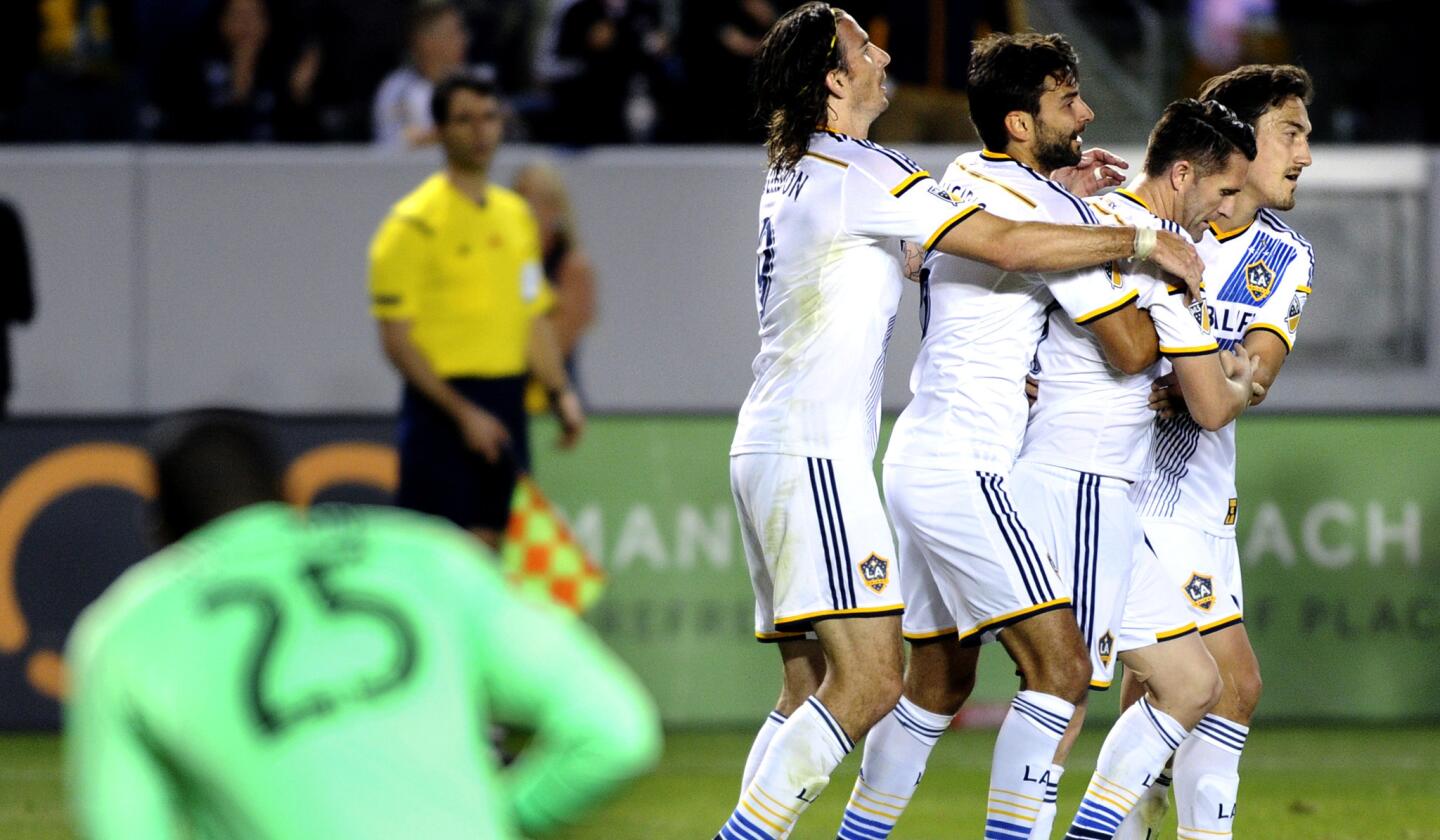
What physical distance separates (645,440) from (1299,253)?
13.9 feet

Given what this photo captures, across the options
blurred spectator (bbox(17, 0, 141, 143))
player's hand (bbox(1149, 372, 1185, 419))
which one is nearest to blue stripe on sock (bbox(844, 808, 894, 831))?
player's hand (bbox(1149, 372, 1185, 419))

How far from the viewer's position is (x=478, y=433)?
26.3ft

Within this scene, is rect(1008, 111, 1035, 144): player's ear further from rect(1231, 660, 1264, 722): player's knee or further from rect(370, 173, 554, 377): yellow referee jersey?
rect(370, 173, 554, 377): yellow referee jersey

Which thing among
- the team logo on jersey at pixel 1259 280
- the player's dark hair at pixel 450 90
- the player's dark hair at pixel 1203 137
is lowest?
the team logo on jersey at pixel 1259 280

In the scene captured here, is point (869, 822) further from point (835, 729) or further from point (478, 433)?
point (478, 433)

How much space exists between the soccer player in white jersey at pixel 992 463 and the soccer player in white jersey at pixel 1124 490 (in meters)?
0.13

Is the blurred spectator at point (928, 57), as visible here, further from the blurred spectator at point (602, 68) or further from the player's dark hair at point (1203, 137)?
the player's dark hair at point (1203, 137)

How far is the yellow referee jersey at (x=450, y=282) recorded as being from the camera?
322 inches

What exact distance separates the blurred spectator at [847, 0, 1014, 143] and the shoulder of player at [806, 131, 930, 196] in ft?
20.1

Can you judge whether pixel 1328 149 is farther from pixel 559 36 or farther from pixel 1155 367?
pixel 1155 367

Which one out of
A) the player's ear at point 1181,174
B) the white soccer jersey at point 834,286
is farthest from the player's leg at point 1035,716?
the player's ear at point 1181,174

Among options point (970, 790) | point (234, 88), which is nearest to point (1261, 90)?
point (970, 790)

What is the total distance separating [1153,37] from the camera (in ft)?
41.0

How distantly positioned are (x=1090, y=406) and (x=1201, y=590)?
64 cm
